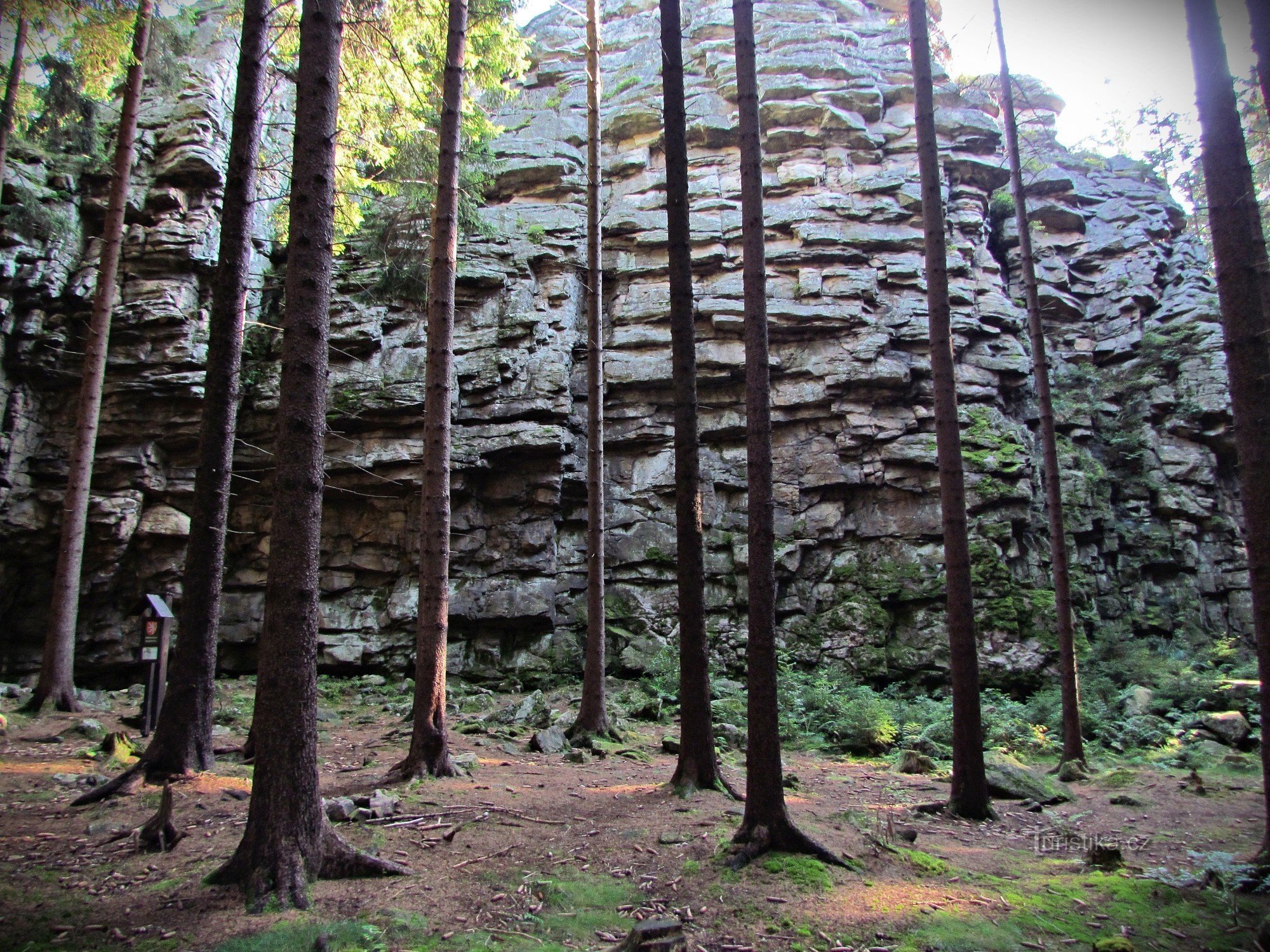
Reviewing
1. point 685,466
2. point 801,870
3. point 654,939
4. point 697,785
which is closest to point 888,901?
point 801,870

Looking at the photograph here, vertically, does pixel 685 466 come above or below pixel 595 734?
above

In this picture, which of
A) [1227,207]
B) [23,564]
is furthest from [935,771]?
[23,564]

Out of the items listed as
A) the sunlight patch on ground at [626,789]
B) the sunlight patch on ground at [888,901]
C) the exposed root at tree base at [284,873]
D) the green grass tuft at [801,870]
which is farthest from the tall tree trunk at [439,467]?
the sunlight patch on ground at [888,901]

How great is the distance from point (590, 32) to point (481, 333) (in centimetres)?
722

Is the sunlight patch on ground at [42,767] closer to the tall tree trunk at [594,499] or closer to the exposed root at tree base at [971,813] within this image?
the tall tree trunk at [594,499]

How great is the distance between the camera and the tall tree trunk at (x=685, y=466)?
7609mm

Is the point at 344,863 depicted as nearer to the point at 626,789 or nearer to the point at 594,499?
the point at 626,789

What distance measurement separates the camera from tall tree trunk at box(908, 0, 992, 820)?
800 cm

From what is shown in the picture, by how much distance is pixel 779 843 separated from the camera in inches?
228

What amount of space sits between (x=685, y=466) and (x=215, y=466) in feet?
17.1

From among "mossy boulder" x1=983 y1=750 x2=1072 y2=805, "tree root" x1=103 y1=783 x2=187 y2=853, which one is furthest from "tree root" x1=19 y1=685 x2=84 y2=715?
"mossy boulder" x1=983 y1=750 x2=1072 y2=805

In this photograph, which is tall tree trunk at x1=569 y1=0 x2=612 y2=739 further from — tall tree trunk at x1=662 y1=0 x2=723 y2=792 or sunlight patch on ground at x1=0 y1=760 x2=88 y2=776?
sunlight patch on ground at x1=0 y1=760 x2=88 y2=776

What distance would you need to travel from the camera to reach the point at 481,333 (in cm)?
1767

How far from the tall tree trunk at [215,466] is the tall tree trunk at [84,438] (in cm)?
430
